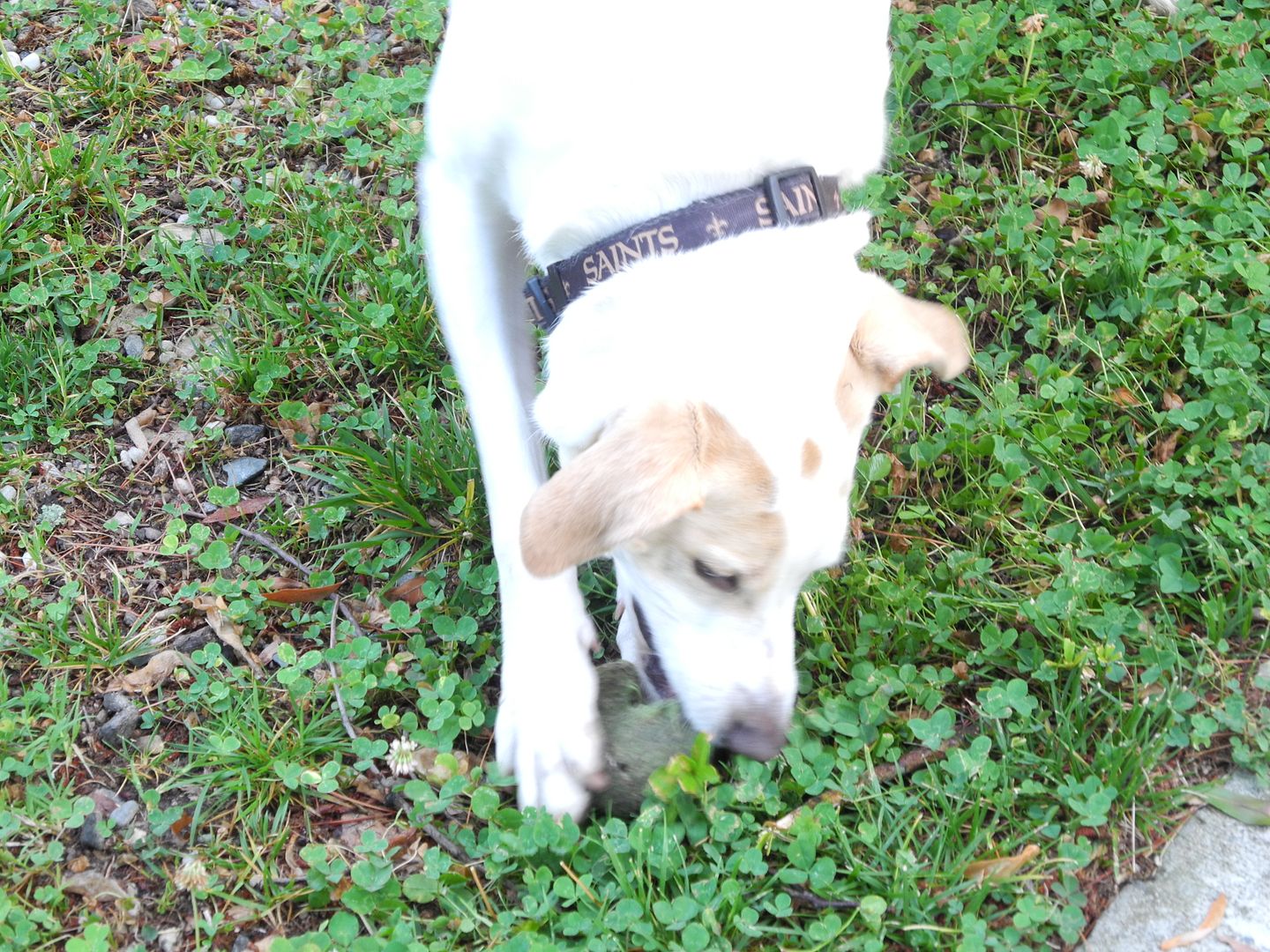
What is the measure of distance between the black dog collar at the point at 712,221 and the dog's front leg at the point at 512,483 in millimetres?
622

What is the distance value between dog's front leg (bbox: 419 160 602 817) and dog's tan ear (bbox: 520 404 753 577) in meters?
0.38

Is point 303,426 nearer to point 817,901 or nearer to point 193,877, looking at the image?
point 193,877

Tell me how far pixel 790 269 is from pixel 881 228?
1688 mm

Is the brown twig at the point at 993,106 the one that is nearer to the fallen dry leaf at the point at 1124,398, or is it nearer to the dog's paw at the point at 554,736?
the fallen dry leaf at the point at 1124,398

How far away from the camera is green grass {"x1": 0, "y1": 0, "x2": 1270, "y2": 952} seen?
7.77 ft

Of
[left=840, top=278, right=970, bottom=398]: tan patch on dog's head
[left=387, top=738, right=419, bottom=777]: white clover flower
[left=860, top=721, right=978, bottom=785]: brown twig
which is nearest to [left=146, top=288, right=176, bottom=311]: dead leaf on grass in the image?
[left=387, top=738, right=419, bottom=777]: white clover flower

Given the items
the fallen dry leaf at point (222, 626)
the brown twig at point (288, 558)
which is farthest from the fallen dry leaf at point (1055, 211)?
the fallen dry leaf at point (222, 626)

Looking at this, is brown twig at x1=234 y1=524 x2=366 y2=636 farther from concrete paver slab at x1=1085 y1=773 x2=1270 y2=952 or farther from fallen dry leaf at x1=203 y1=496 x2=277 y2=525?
concrete paver slab at x1=1085 y1=773 x2=1270 y2=952

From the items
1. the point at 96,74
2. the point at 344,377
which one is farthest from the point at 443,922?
the point at 96,74

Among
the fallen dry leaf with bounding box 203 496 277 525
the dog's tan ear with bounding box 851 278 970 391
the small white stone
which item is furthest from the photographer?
the small white stone

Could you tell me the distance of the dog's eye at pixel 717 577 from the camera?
2.19 m

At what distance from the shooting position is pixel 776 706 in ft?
7.78

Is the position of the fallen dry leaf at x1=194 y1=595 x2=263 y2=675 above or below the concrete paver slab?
above

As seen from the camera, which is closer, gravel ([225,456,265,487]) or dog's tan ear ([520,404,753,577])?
dog's tan ear ([520,404,753,577])
